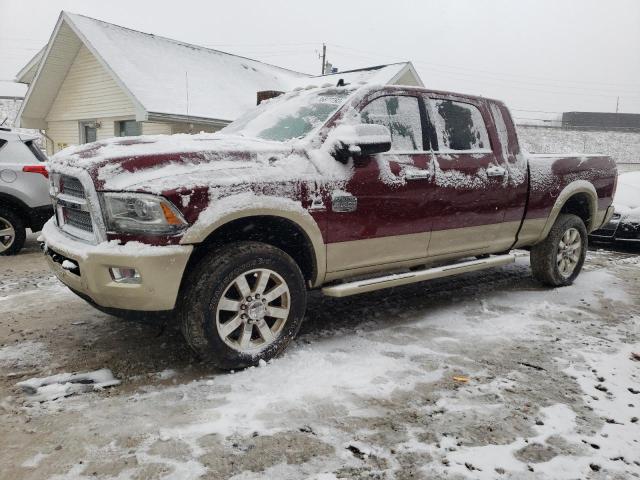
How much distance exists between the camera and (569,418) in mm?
2775

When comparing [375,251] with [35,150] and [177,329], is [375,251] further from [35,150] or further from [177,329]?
[35,150]

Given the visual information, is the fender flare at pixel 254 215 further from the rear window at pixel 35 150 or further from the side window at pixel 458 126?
the rear window at pixel 35 150

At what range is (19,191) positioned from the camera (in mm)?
6789

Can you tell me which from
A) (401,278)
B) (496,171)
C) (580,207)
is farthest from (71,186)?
(580,207)

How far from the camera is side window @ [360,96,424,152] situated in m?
3.93

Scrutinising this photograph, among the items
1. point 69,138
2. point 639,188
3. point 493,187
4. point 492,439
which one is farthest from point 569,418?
point 69,138

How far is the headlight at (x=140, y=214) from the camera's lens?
2.86m

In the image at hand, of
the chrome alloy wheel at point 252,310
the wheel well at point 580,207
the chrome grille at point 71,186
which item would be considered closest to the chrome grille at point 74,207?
the chrome grille at point 71,186

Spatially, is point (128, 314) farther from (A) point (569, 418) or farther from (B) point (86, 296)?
(A) point (569, 418)

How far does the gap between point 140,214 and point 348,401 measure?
1.62m

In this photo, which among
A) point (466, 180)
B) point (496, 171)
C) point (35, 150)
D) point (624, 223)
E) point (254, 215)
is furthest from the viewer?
point (624, 223)

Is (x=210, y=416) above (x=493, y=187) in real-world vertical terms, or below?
below

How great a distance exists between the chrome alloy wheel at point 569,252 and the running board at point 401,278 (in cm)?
97

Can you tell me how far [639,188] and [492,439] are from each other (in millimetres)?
8215
